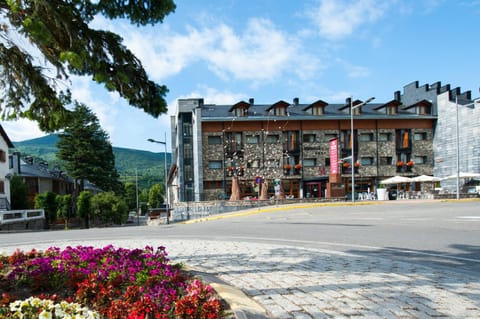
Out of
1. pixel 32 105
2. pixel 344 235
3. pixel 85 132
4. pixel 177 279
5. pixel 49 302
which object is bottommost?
Result: pixel 344 235

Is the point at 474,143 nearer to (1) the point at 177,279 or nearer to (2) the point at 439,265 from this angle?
(2) the point at 439,265

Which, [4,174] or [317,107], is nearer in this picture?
[4,174]

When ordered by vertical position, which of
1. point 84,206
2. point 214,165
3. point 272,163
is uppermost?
point 272,163

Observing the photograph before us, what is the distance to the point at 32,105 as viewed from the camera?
634cm

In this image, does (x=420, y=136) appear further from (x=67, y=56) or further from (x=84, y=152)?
(x=67, y=56)

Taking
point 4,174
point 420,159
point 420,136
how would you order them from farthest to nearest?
point 420,136 → point 420,159 → point 4,174

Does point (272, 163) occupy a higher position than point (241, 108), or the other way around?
point (241, 108)

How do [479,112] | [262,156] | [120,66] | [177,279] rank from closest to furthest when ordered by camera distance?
[177,279], [120,66], [479,112], [262,156]

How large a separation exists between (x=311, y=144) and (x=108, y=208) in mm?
27183

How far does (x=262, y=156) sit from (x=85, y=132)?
24.4m

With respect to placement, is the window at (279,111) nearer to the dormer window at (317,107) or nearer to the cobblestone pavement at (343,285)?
the dormer window at (317,107)

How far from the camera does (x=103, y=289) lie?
3943 millimetres

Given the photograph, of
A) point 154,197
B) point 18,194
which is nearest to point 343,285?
point 18,194

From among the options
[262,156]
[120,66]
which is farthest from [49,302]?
[262,156]
